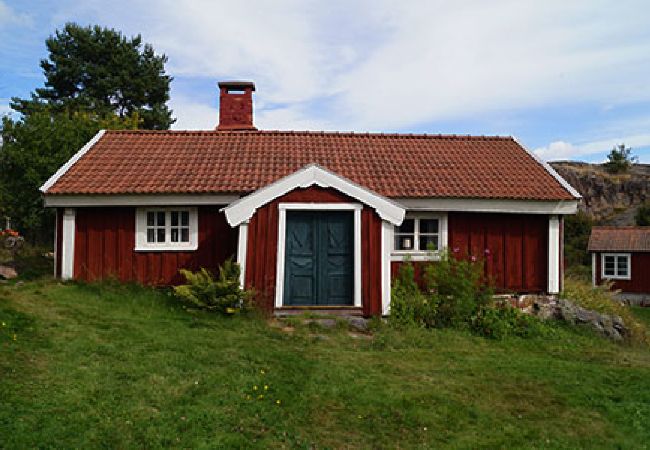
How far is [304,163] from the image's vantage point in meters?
14.0

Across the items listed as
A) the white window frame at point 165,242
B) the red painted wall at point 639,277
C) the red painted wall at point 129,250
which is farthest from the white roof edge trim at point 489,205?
the red painted wall at point 639,277

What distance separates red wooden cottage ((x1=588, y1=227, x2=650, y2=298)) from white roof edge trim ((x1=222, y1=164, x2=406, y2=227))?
2199cm

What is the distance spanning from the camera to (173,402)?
Answer: 629cm

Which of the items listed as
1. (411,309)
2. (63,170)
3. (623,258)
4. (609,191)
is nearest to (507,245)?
(411,309)

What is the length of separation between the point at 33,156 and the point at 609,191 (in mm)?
46740

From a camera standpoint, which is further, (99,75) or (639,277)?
(99,75)

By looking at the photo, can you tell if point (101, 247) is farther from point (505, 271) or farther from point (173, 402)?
point (505, 271)

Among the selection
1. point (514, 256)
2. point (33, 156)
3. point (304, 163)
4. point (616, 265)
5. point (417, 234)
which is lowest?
point (616, 265)

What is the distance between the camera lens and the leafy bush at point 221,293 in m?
10.6

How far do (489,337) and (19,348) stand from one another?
8.00 metres

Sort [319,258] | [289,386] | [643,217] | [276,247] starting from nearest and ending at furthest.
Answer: [289,386], [276,247], [319,258], [643,217]

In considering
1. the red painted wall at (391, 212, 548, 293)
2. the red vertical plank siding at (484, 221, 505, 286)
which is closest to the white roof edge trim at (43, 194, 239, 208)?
the red painted wall at (391, 212, 548, 293)

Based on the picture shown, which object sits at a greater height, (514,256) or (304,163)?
(304,163)

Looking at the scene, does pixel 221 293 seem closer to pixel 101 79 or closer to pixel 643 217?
pixel 101 79
